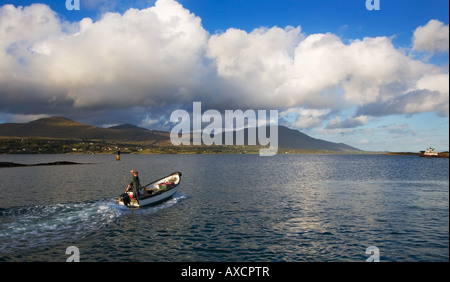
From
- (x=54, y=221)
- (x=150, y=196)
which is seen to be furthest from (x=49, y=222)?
(x=150, y=196)

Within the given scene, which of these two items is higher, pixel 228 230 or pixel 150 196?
pixel 150 196

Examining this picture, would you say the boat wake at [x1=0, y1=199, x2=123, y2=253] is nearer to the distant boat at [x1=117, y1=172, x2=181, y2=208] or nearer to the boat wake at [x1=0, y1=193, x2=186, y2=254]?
the boat wake at [x1=0, y1=193, x2=186, y2=254]

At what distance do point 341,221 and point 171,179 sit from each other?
2959 centimetres

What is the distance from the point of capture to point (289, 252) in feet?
67.5

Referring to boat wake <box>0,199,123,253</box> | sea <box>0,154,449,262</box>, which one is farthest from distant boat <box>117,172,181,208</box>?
boat wake <box>0,199,123,253</box>

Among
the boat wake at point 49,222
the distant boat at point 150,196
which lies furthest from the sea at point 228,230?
the distant boat at point 150,196

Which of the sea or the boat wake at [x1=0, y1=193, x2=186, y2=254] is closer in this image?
the sea

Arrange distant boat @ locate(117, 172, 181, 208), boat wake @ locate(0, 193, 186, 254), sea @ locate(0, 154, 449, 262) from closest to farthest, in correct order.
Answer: sea @ locate(0, 154, 449, 262)
boat wake @ locate(0, 193, 186, 254)
distant boat @ locate(117, 172, 181, 208)

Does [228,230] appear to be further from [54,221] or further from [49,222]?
[49,222]

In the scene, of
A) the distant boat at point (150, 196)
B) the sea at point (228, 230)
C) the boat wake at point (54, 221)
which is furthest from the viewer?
the distant boat at point (150, 196)

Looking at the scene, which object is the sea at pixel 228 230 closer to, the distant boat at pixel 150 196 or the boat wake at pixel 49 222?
the boat wake at pixel 49 222

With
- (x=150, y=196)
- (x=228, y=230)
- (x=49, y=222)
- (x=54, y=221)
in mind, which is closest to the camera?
(x=228, y=230)
